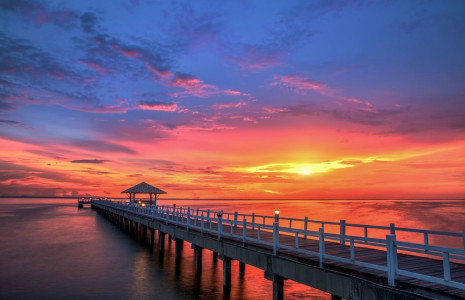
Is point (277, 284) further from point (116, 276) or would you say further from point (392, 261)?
point (116, 276)

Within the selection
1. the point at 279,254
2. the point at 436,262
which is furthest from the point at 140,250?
the point at 436,262

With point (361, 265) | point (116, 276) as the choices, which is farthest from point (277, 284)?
point (116, 276)

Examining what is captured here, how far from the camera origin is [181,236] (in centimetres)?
2353

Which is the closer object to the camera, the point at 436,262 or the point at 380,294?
the point at 380,294

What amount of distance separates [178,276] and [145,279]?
208 centimetres

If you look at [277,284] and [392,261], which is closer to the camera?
[392,261]

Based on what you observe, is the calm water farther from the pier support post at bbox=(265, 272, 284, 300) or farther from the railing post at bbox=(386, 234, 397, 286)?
the railing post at bbox=(386, 234, 397, 286)

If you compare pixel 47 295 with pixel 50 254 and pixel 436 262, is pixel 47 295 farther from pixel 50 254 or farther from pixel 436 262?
pixel 436 262

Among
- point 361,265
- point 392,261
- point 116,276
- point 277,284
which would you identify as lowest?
point 116,276

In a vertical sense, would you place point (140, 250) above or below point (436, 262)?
below

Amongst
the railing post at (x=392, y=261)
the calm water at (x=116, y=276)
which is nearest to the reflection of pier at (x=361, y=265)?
the railing post at (x=392, y=261)

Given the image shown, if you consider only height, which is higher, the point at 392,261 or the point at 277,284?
the point at 392,261

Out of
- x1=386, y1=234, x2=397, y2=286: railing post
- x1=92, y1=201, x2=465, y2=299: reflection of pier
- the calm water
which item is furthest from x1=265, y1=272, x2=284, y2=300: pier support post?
x1=386, y1=234, x2=397, y2=286: railing post

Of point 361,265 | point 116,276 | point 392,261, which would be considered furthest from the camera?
point 116,276
